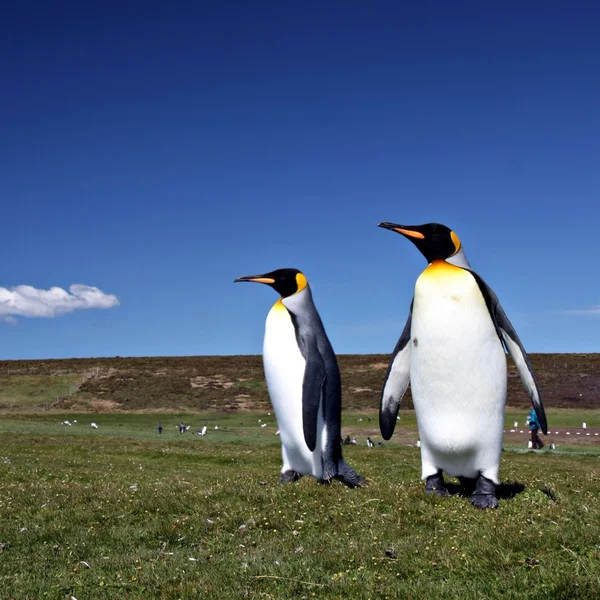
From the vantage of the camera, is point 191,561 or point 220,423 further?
point 220,423

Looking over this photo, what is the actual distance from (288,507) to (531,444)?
19.9 m

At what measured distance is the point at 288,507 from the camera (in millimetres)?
8266

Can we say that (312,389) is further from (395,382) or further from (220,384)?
(220,384)

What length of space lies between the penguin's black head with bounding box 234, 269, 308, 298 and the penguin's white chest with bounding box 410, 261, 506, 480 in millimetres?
2874

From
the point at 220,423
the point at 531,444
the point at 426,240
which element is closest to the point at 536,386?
the point at 426,240

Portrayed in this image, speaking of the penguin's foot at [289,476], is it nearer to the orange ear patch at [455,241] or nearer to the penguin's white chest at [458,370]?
the penguin's white chest at [458,370]

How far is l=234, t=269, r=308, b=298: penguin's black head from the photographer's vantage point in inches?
434

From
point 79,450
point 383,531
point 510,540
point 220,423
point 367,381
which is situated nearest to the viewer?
point 510,540

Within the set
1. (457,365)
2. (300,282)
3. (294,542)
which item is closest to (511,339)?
(457,365)

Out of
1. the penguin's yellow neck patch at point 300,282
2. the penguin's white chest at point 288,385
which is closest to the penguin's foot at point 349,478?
the penguin's white chest at point 288,385

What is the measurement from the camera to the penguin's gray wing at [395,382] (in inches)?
371

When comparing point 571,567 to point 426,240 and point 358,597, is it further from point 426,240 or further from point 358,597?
point 426,240

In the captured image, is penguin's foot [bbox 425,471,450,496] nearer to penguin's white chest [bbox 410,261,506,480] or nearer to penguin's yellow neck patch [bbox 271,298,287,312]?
penguin's white chest [bbox 410,261,506,480]

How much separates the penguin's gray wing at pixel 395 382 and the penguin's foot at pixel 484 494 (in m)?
1.46
